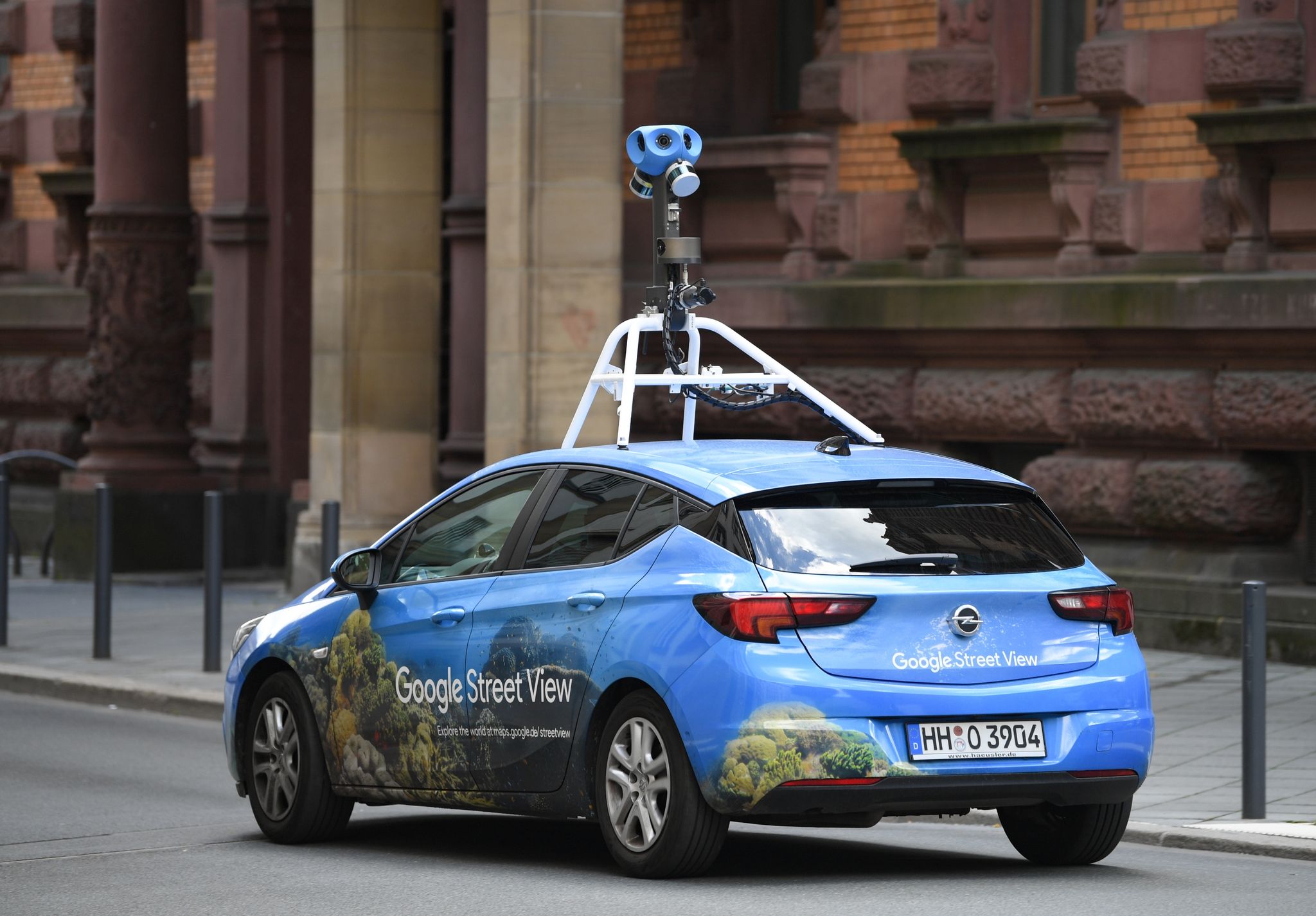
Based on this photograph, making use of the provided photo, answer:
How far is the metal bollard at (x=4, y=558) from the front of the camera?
15.9m

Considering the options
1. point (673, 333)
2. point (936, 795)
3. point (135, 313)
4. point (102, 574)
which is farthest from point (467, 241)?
point (936, 795)

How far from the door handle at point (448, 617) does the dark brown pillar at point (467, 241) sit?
10.1 meters

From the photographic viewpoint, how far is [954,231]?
52.3ft

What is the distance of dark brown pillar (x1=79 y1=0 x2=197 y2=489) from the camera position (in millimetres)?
20438

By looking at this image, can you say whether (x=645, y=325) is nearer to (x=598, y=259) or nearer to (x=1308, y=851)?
(x=1308, y=851)

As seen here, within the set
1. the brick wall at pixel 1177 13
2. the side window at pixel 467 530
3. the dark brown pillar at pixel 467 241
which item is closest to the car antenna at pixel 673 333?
the side window at pixel 467 530

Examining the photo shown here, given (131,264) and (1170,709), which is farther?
(131,264)

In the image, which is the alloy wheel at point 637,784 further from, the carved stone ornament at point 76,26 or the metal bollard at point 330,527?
the carved stone ornament at point 76,26

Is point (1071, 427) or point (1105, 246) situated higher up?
point (1105, 246)

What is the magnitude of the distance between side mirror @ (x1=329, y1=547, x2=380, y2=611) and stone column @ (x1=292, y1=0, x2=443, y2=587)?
919 cm

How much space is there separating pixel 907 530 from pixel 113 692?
732cm

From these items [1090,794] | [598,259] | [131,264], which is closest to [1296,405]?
[598,259]

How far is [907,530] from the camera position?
764cm

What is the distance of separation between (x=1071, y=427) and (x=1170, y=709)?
3.19 meters
